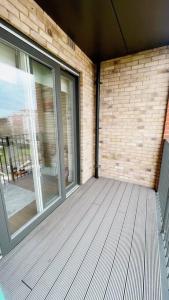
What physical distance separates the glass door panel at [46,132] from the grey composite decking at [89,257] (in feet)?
1.24

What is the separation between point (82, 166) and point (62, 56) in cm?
186

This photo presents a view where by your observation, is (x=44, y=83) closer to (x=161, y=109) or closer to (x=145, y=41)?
(x=145, y=41)

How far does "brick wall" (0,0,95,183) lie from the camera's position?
1237mm

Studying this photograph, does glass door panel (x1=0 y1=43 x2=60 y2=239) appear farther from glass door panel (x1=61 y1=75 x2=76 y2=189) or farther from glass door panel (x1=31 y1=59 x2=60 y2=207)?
glass door panel (x1=61 y1=75 x2=76 y2=189)

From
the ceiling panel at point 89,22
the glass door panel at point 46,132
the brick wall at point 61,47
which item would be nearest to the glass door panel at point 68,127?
the brick wall at point 61,47

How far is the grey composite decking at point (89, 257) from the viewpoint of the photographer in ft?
3.70

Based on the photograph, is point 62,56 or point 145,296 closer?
point 145,296

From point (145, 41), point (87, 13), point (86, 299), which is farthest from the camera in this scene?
point (145, 41)

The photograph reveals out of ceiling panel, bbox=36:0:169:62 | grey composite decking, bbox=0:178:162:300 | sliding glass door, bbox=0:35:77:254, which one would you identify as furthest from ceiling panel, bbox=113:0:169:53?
grey composite decking, bbox=0:178:162:300

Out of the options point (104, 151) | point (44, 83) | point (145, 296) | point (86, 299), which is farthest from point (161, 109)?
point (86, 299)

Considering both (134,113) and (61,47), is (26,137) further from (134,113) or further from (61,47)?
(134,113)

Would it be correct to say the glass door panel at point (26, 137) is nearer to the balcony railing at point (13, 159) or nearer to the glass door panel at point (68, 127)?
the balcony railing at point (13, 159)

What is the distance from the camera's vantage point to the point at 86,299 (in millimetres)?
1070

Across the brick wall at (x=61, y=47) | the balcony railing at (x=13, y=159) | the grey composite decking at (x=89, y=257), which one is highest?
the brick wall at (x=61, y=47)
